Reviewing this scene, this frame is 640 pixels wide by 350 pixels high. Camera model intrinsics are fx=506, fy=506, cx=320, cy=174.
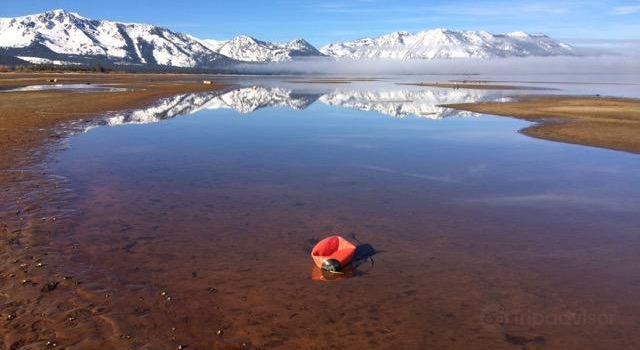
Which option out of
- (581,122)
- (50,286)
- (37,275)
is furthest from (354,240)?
(581,122)

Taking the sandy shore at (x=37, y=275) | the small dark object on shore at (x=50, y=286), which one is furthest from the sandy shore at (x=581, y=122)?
the small dark object on shore at (x=50, y=286)

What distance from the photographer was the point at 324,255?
12.0 metres

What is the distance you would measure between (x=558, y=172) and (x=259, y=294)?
56.1 ft

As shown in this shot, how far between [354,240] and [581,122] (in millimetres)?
32596

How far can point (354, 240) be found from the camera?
13898 millimetres

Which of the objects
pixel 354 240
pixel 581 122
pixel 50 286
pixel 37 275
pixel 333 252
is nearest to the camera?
pixel 50 286

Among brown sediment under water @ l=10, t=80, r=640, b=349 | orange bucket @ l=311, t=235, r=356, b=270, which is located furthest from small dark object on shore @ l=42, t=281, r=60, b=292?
orange bucket @ l=311, t=235, r=356, b=270

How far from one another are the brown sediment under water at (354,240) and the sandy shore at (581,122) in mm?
4439

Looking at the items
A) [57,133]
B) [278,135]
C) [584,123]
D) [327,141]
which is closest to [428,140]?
[327,141]

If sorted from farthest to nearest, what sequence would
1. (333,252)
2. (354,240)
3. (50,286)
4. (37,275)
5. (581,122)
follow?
(581,122) < (354,240) < (333,252) < (37,275) < (50,286)

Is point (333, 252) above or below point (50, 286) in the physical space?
above

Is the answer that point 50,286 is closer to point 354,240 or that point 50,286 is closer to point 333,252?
point 333,252

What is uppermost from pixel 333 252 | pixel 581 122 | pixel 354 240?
pixel 581 122

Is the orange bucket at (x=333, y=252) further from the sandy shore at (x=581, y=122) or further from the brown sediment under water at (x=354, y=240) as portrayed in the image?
the sandy shore at (x=581, y=122)
